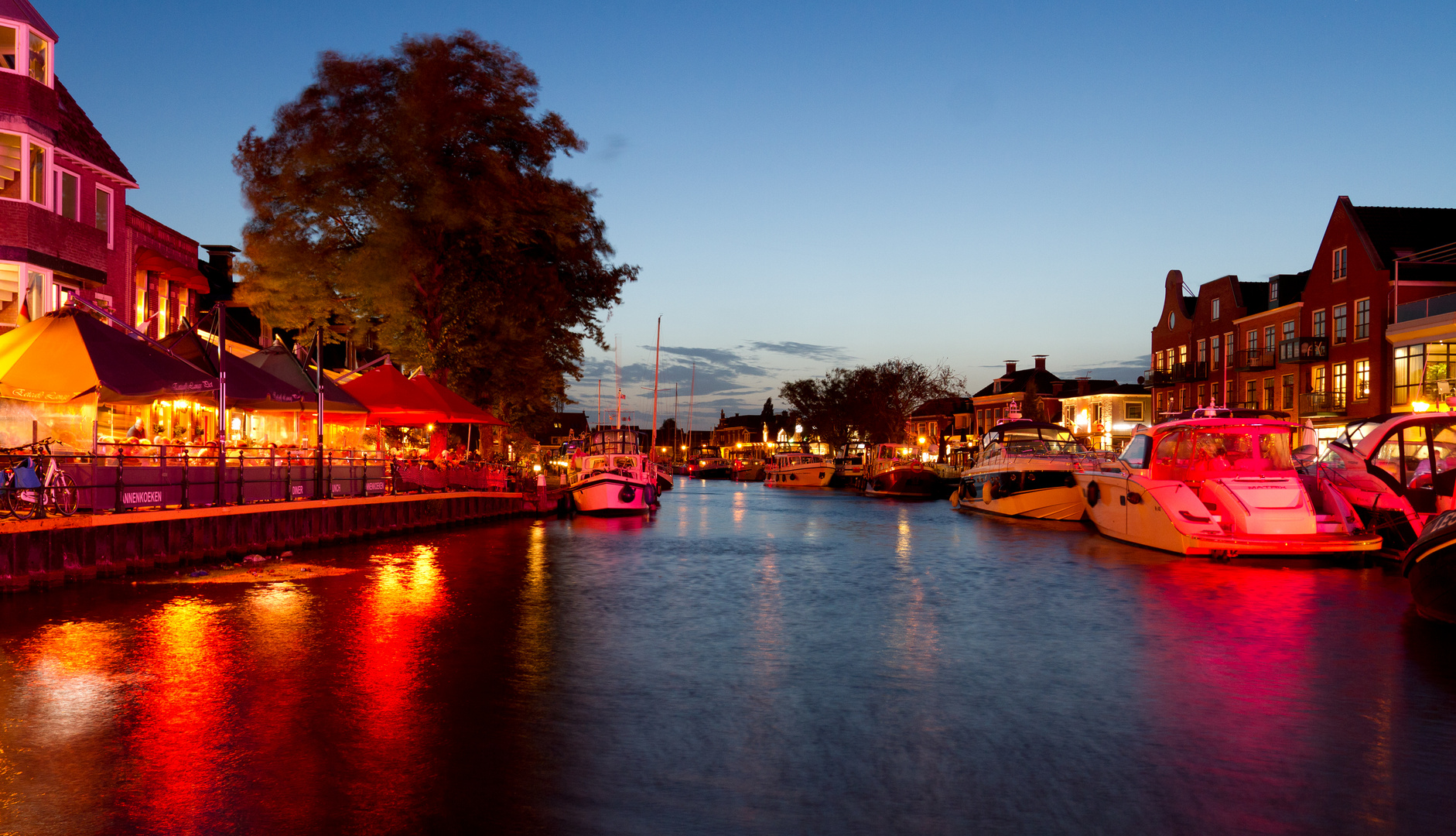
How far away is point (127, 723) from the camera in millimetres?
8195

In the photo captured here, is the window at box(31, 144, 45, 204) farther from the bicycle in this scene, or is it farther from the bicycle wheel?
the bicycle wheel

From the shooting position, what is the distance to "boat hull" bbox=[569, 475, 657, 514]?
39750 millimetres

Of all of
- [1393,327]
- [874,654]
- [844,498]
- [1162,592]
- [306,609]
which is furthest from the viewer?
[844,498]

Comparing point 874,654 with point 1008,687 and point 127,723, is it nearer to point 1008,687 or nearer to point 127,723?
point 1008,687

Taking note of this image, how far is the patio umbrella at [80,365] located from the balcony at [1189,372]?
5946 centimetres

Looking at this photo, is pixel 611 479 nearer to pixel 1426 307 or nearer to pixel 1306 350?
pixel 1426 307

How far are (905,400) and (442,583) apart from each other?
84.1 metres

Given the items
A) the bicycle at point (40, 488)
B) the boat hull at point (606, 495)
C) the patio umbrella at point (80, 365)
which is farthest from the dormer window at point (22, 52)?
the boat hull at point (606, 495)

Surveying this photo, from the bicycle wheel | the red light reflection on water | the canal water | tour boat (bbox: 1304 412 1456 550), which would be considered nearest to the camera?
the canal water

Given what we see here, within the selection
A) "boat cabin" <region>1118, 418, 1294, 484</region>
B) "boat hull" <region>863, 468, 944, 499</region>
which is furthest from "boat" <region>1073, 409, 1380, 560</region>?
"boat hull" <region>863, 468, 944, 499</region>

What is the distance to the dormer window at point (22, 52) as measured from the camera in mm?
22922

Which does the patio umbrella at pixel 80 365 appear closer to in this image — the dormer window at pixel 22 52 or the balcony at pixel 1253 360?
the dormer window at pixel 22 52

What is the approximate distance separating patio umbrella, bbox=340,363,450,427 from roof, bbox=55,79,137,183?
7611 mm

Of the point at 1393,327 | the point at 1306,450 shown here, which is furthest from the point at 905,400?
the point at 1306,450
